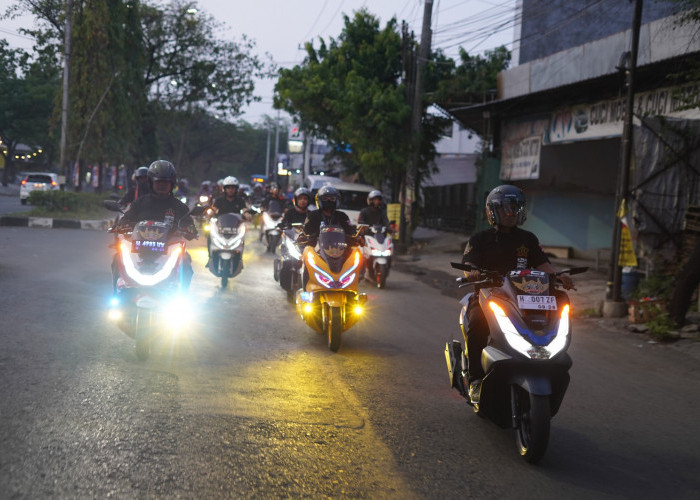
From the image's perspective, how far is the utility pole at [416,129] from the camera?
2267 cm

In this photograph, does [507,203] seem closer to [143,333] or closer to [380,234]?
[143,333]

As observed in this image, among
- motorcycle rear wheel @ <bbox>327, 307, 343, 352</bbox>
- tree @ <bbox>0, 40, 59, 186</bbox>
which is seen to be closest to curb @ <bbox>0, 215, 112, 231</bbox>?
motorcycle rear wheel @ <bbox>327, 307, 343, 352</bbox>

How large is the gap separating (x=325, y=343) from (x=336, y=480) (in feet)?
13.5

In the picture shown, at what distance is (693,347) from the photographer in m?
9.32

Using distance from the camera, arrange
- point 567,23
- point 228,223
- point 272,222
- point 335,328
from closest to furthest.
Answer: point 335,328 < point 228,223 < point 272,222 < point 567,23

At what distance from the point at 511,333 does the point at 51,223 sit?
22.7 meters

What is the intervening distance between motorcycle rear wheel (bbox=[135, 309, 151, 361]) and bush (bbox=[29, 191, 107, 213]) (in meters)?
21.9

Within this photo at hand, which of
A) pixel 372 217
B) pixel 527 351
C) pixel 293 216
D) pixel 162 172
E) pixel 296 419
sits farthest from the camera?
pixel 372 217

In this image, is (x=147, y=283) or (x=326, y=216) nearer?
(x=147, y=283)

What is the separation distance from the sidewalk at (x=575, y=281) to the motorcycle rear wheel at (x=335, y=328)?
2.55 m

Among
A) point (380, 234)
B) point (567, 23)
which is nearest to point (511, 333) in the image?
point (380, 234)

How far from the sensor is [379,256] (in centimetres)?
1412

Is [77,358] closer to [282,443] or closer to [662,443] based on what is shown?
[282,443]

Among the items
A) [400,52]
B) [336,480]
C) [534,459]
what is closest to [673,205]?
[534,459]
